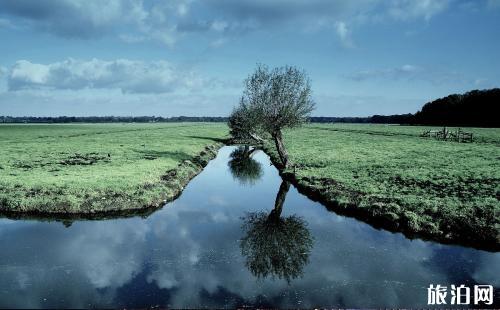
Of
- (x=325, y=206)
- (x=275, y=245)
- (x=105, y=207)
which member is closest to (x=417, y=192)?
(x=325, y=206)

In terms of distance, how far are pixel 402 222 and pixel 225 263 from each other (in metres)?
12.0

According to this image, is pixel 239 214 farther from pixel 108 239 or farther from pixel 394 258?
pixel 394 258

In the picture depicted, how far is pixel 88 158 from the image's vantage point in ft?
168

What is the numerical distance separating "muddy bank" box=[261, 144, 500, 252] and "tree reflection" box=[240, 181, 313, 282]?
13.4 feet

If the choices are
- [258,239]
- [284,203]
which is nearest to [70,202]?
[258,239]

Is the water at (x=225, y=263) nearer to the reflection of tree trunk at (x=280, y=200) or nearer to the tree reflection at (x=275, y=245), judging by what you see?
the tree reflection at (x=275, y=245)

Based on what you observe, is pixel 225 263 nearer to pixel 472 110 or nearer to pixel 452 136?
pixel 452 136

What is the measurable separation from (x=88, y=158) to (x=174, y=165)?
1450 centimetres

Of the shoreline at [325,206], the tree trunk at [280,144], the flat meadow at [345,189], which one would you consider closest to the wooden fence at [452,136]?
the flat meadow at [345,189]

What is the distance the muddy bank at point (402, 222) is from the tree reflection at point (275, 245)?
13.4 feet

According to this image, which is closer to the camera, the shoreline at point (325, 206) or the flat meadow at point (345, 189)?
the shoreline at point (325, 206)

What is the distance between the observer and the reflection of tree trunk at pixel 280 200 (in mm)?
27627

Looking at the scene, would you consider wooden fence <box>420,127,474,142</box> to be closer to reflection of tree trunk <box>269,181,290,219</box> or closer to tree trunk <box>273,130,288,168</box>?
tree trunk <box>273,130,288,168</box>

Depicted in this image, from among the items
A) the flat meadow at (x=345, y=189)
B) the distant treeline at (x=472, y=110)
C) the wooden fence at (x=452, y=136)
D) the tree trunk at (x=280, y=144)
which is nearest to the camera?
the flat meadow at (x=345, y=189)
